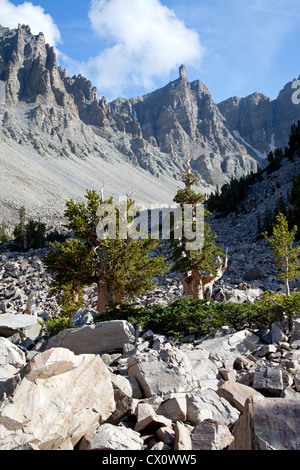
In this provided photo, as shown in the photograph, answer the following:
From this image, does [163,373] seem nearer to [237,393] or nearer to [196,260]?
[237,393]

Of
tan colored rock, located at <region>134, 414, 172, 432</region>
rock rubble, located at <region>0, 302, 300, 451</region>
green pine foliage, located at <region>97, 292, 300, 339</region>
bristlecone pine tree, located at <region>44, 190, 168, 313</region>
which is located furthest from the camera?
Result: bristlecone pine tree, located at <region>44, 190, 168, 313</region>

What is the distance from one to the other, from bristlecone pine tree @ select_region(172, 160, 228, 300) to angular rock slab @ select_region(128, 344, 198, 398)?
348 inches

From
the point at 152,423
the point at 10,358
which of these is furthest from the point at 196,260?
the point at 152,423

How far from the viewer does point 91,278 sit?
49.8 ft

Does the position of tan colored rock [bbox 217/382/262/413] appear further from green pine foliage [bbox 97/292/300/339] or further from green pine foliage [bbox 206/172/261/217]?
green pine foliage [bbox 206/172/261/217]

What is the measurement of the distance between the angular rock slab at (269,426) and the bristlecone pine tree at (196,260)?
11389 mm

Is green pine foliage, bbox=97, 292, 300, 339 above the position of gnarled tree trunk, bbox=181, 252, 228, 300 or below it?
below

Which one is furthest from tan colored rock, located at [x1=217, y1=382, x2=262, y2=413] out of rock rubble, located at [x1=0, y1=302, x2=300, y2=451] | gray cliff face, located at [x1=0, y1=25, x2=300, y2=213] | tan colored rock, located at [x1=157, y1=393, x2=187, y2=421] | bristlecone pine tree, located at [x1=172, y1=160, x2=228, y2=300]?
gray cliff face, located at [x1=0, y1=25, x2=300, y2=213]

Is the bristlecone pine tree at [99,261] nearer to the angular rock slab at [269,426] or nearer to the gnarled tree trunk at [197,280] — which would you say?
the gnarled tree trunk at [197,280]

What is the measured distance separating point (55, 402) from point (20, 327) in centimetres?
824

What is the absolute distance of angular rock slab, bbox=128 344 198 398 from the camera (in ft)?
18.9

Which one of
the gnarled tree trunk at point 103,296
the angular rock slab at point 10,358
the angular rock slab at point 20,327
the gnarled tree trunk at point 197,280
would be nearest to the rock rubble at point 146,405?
the angular rock slab at point 10,358

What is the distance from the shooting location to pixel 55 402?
14.5 feet

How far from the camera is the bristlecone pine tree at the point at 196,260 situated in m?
15.1
